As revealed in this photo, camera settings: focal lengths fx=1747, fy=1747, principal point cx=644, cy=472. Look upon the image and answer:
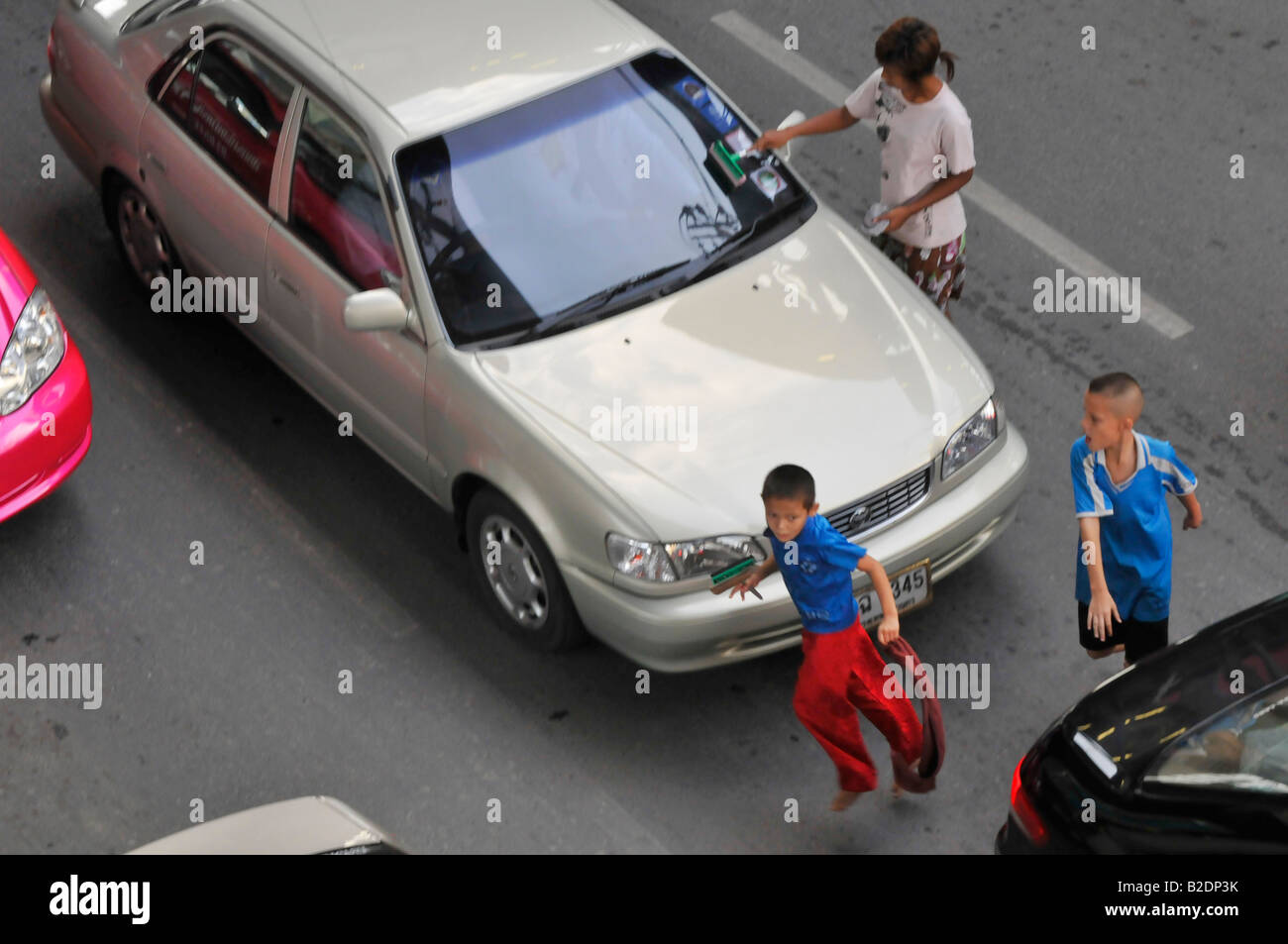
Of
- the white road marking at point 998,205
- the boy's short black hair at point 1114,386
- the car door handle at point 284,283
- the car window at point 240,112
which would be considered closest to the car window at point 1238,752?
the boy's short black hair at point 1114,386

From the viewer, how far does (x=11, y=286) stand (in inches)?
257

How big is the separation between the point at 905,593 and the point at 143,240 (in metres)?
3.78

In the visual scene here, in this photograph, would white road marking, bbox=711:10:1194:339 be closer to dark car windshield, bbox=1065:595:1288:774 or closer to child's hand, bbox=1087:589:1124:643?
child's hand, bbox=1087:589:1124:643

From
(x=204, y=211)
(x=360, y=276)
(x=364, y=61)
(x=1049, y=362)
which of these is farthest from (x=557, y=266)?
(x=1049, y=362)

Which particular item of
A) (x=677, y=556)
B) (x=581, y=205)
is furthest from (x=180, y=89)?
(x=677, y=556)

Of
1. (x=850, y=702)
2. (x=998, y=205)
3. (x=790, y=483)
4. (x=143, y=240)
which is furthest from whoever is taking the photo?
(x=998, y=205)

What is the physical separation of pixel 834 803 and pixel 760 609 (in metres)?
0.72

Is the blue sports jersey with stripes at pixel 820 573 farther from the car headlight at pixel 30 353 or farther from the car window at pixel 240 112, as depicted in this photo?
the car headlight at pixel 30 353

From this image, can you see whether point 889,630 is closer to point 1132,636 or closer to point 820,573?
point 820,573

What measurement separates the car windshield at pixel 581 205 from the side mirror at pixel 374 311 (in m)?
0.15

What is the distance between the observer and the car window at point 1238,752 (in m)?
4.45

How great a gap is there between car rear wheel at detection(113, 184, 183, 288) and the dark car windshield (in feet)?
14.4

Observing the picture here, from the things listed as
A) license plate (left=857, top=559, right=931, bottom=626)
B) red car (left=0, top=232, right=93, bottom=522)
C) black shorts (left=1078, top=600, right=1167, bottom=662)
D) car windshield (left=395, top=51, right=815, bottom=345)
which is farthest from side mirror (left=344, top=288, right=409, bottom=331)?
black shorts (left=1078, top=600, right=1167, bottom=662)
